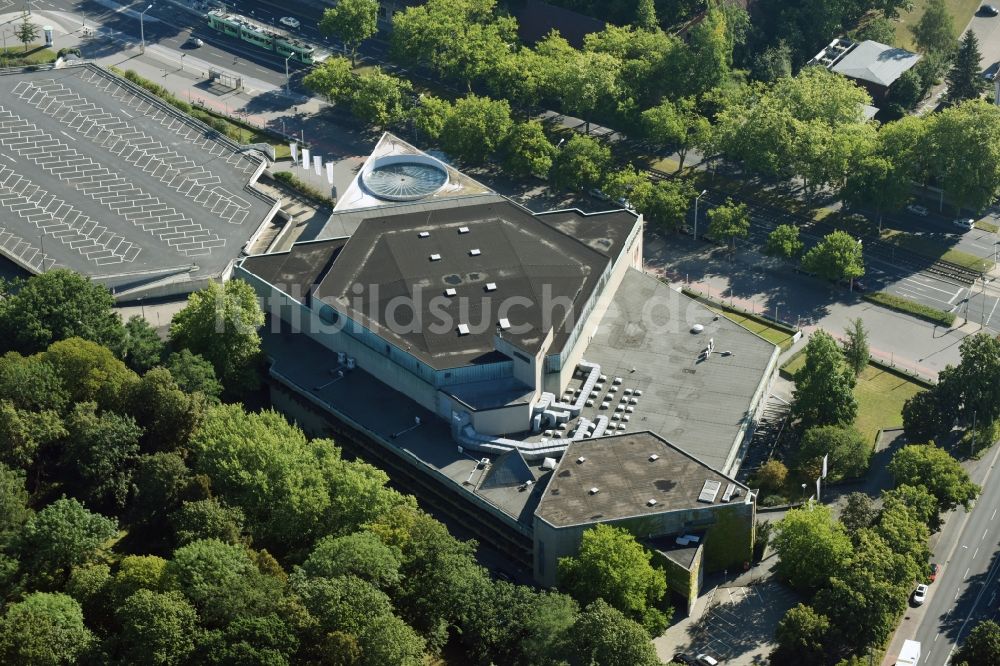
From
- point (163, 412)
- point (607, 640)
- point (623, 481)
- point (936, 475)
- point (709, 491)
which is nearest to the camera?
point (607, 640)

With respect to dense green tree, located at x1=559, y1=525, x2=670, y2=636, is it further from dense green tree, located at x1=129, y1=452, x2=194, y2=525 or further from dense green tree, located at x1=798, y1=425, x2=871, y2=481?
dense green tree, located at x1=129, y1=452, x2=194, y2=525

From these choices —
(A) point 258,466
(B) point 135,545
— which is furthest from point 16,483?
(A) point 258,466

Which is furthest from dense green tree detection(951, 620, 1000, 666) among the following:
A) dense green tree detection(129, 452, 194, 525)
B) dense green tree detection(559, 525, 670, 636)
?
dense green tree detection(129, 452, 194, 525)

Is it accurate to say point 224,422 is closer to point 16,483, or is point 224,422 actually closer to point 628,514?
point 16,483

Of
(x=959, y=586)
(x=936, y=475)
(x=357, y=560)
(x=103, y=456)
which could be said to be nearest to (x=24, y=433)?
(x=103, y=456)

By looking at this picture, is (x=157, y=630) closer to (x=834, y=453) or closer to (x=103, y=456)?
(x=103, y=456)
